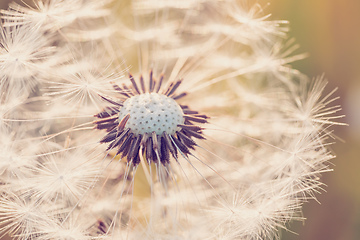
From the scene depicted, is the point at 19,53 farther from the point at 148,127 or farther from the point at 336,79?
the point at 336,79

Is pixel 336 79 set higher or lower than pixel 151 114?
higher

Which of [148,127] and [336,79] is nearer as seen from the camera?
[148,127]

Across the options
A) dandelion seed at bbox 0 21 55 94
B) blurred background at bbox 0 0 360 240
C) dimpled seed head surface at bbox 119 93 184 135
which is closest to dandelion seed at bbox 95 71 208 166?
dimpled seed head surface at bbox 119 93 184 135

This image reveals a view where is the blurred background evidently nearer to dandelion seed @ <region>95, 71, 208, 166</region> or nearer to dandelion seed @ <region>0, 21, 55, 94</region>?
dandelion seed @ <region>95, 71, 208, 166</region>

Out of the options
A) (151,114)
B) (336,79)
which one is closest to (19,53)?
(151,114)

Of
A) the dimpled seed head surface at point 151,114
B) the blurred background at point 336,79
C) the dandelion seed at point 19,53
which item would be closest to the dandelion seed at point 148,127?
the dimpled seed head surface at point 151,114

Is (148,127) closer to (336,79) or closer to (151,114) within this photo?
(151,114)

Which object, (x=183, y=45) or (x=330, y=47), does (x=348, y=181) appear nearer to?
(x=330, y=47)
